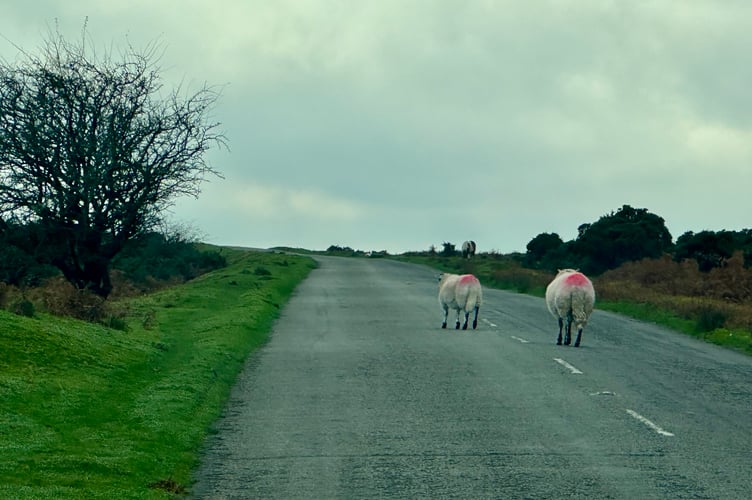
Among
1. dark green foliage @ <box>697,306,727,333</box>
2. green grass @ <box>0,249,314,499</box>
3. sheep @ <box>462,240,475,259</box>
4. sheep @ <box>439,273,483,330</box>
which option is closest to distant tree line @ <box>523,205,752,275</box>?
sheep @ <box>462,240,475,259</box>

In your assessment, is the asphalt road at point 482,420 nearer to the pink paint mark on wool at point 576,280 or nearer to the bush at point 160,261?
the pink paint mark on wool at point 576,280

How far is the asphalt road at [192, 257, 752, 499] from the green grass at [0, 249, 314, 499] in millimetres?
492

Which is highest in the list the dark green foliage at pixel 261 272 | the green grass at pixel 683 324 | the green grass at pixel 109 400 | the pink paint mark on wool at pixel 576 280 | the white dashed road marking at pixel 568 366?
the pink paint mark on wool at pixel 576 280

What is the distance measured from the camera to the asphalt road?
9.63 m

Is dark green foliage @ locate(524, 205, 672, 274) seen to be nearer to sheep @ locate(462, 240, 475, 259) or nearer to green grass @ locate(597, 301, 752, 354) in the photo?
sheep @ locate(462, 240, 475, 259)

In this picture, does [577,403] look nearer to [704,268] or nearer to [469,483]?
[469,483]

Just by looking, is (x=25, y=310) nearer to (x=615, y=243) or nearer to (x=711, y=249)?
(x=711, y=249)

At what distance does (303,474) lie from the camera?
1005 cm

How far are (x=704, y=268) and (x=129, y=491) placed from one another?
44.4 m

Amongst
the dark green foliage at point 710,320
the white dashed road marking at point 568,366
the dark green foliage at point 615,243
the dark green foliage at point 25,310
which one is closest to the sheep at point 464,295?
the dark green foliage at point 710,320

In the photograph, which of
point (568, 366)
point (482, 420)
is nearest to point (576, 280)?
point (568, 366)

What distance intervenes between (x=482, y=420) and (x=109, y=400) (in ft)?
16.7

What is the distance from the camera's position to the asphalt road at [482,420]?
9.63 m

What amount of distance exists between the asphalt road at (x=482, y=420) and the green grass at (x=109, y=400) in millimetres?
492
